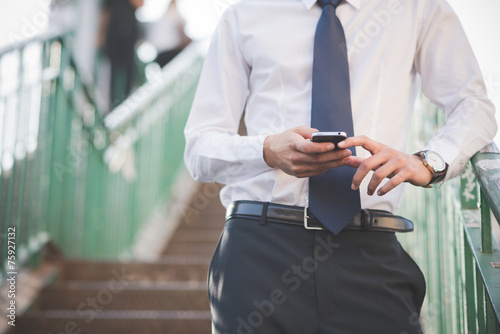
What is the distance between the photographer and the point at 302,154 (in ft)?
3.29

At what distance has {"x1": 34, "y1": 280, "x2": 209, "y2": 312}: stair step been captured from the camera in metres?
2.59

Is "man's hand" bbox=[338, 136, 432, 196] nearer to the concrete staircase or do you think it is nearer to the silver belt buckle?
the silver belt buckle

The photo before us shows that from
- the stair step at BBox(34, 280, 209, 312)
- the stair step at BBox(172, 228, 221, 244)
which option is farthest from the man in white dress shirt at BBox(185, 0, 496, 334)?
the stair step at BBox(172, 228, 221, 244)

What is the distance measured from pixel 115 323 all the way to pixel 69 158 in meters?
1.40

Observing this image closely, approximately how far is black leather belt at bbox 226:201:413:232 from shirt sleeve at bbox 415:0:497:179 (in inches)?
6.6

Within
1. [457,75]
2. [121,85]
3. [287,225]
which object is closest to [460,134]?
[457,75]

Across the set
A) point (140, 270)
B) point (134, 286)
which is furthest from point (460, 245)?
point (140, 270)

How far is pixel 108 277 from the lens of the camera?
9.61 feet

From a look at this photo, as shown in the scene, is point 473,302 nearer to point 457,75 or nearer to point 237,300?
point 457,75

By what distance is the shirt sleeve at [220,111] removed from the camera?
4.01ft

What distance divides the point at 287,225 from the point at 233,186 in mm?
204

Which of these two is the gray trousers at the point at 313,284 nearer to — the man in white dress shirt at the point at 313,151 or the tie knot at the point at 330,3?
the man in white dress shirt at the point at 313,151

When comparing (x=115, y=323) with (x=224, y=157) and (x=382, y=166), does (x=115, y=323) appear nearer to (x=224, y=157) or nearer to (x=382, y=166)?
(x=224, y=157)

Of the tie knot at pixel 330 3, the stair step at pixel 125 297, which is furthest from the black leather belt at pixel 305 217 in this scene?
the stair step at pixel 125 297
